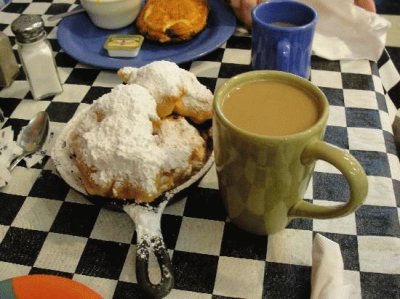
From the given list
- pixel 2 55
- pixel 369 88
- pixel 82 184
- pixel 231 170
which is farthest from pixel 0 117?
pixel 369 88

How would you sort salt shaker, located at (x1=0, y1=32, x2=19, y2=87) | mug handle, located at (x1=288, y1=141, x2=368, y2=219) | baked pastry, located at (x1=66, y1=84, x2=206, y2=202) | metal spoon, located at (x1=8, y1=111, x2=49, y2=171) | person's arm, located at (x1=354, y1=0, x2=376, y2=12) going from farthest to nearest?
person's arm, located at (x1=354, y1=0, x2=376, y2=12) < salt shaker, located at (x1=0, y1=32, x2=19, y2=87) < metal spoon, located at (x1=8, y1=111, x2=49, y2=171) < baked pastry, located at (x1=66, y1=84, x2=206, y2=202) < mug handle, located at (x1=288, y1=141, x2=368, y2=219)

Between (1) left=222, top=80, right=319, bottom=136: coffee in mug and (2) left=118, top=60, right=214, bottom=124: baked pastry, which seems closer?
(1) left=222, top=80, right=319, bottom=136: coffee in mug

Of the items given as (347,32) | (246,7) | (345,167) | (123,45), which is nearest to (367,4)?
(347,32)

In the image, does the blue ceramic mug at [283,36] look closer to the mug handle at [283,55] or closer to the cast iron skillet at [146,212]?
the mug handle at [283,55]

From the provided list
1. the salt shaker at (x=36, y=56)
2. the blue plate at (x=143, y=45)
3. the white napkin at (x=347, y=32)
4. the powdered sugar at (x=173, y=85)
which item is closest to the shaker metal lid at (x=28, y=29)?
the salt shaker at (x=36, y=56)

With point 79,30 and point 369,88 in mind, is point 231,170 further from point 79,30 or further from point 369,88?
point 79,30

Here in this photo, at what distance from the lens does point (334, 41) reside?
933 mm

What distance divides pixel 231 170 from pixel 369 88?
1.44ft

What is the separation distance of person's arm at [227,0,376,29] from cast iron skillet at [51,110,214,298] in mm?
405

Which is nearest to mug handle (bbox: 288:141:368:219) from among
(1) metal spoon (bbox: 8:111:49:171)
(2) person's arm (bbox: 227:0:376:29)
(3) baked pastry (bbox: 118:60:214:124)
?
(3) baked pastry (bbox: 118:60:214:124)

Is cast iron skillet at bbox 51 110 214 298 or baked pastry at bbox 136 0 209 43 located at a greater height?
baked pastry at bbox 136 0 209 43

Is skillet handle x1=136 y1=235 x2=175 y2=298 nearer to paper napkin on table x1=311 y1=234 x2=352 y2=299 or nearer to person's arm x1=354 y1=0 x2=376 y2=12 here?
paper napkin on table x1=311 y1=234 x2=352 y2=299

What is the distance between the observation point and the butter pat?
0.87 meters

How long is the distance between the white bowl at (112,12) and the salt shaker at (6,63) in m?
0.18
